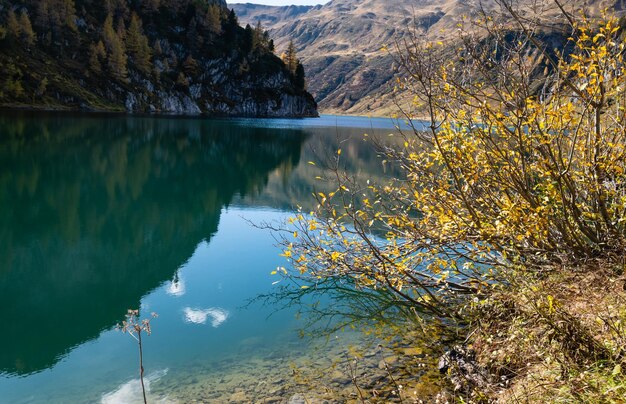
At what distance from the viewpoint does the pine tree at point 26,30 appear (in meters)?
118

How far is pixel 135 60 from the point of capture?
14888 centimetres

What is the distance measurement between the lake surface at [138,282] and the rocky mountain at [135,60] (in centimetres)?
8465

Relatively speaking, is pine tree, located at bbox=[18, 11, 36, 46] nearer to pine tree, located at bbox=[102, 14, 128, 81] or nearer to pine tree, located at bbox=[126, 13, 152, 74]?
pine tree, located at bbox=[102, 14, 128, 81]

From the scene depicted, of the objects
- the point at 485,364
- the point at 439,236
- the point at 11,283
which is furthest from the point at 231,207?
the point at 485,364

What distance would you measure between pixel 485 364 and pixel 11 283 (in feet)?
50.0

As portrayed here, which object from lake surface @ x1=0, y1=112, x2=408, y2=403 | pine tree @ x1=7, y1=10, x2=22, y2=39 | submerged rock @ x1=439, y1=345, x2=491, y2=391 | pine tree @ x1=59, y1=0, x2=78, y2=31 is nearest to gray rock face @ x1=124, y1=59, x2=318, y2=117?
pine tree @ x1=59, y1=0, x2=78, y2=31

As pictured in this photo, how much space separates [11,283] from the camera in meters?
15.9

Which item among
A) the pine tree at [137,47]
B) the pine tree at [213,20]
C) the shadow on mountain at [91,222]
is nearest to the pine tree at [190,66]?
the pine tree at [137,47]

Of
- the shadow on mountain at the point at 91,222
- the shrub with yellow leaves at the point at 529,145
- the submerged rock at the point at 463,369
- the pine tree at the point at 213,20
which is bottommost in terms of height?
the shadow on mountain at the point at 91,222

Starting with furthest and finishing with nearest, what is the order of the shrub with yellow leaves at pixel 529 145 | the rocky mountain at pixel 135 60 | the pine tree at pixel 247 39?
the pine tree at pixel 247 39, the rocky mountain at pixel 135 60, the shrub with yellow leaves at pixel 529 145

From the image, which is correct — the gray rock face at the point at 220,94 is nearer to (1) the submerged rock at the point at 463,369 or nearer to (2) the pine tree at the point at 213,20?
(2) the pine tree at the point at 213,20

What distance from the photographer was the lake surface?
406 inches

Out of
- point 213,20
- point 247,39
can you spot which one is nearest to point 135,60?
point 213,20

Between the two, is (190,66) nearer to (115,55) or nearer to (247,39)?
(247,39)
